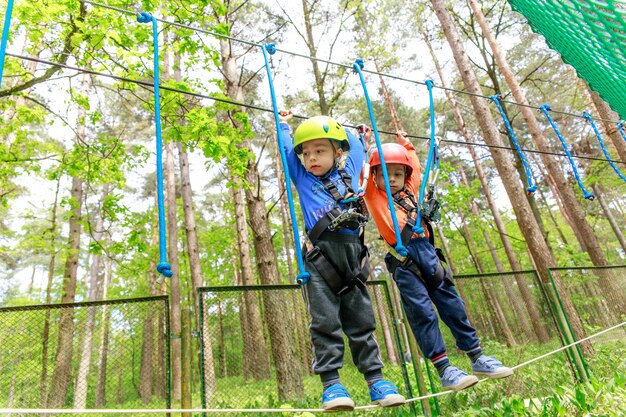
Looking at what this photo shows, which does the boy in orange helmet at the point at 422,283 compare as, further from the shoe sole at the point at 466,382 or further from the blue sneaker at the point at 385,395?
the blue sneaker at the point at 385,395

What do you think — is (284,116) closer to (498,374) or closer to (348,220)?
(348,220)

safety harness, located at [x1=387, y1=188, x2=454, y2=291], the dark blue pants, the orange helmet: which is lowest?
the dark blue pants

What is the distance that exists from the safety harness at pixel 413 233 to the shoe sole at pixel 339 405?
3.14ft

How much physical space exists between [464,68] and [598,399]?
16.7 feet

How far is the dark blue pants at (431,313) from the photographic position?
91.9 inches

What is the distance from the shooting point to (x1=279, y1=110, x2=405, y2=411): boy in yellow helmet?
196cm

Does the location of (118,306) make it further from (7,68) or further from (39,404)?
(7,68)

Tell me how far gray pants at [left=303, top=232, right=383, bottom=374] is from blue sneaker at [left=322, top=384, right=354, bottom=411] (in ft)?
0.34

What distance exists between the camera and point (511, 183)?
589 cm

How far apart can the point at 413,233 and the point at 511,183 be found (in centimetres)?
424

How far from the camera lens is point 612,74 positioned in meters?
3.13

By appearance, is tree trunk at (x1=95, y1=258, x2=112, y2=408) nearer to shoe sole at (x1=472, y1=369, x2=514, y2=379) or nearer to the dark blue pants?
Result: the dark blue pants

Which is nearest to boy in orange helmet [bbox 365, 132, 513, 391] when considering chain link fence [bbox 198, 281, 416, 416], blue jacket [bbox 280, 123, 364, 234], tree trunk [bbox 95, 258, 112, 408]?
blue jacket [bbox 280, 123, 364, 234]

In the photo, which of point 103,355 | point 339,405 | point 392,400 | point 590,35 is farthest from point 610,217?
point 103,355
